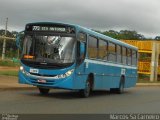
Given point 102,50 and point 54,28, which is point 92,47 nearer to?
point 102,50

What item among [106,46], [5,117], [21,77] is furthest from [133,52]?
[5,117]

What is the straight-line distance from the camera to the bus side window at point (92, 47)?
20312 millimetres

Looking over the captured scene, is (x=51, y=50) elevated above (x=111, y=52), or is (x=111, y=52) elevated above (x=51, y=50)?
(x=111, y=52)

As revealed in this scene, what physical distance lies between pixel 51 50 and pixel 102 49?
4079mm

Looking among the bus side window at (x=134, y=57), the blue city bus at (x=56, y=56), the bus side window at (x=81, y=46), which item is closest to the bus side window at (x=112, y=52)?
the blue city bus at (x=56, y=56)

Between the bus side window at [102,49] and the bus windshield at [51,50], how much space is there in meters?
3.24

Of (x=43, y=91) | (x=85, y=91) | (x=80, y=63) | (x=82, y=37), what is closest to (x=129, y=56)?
(x=85, y=91)

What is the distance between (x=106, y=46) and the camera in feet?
74.9

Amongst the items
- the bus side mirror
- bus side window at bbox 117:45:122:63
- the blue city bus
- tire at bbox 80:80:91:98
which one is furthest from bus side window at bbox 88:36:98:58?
bus side window at bbox 117:45:122:63

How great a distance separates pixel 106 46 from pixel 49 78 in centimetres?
508

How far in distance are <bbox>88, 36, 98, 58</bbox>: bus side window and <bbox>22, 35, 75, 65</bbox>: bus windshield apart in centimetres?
172

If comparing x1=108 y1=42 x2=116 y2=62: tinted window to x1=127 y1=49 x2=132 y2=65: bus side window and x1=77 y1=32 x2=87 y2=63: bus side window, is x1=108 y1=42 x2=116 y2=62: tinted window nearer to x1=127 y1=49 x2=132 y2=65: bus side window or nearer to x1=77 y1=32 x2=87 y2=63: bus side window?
x1=127 y1=49 x2=132 y2=65: bus side window

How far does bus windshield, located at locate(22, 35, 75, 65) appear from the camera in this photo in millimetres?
18547

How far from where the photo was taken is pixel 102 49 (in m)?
22.1
